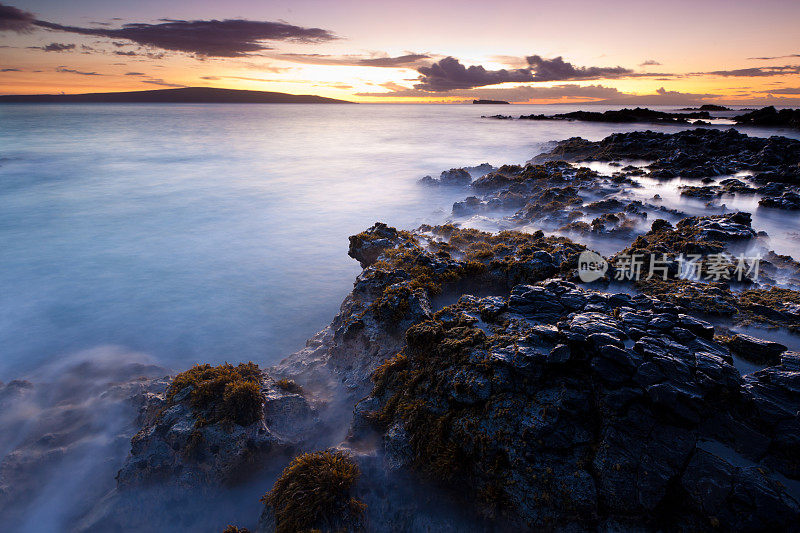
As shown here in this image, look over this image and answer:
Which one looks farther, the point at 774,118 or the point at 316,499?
the point at 774,118

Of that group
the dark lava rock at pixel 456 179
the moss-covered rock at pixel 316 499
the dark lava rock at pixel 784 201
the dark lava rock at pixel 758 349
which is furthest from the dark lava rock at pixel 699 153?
the moss-covered rock at pixel 316 499

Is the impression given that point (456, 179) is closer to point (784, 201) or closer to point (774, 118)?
point (784, 201)

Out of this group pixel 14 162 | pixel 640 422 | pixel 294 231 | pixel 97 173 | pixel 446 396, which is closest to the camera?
pixel 640 422

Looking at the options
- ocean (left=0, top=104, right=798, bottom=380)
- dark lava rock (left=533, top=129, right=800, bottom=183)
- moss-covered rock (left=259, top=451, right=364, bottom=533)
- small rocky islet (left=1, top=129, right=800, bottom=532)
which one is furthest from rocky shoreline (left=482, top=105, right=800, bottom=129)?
moss-covered rock (left=259, top=451, right=364, bottom=533)

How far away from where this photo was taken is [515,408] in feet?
19.1

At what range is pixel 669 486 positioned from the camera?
4.78m

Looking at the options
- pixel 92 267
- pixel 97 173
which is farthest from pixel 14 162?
pixel 92 267

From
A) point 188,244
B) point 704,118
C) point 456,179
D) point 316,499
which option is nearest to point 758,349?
point 316,499

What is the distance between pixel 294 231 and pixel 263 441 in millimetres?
19173

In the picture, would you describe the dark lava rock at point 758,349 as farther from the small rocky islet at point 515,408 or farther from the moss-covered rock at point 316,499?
the moss-covered rock at point 316,499

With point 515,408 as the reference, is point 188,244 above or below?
below

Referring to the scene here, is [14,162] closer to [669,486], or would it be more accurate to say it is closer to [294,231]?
[294,231]

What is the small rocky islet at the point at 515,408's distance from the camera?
4.93 meters

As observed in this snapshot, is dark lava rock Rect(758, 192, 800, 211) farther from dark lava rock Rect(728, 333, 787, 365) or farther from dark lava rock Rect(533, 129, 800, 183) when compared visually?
dark lava rock Rect(728, 333, 787, 365)
